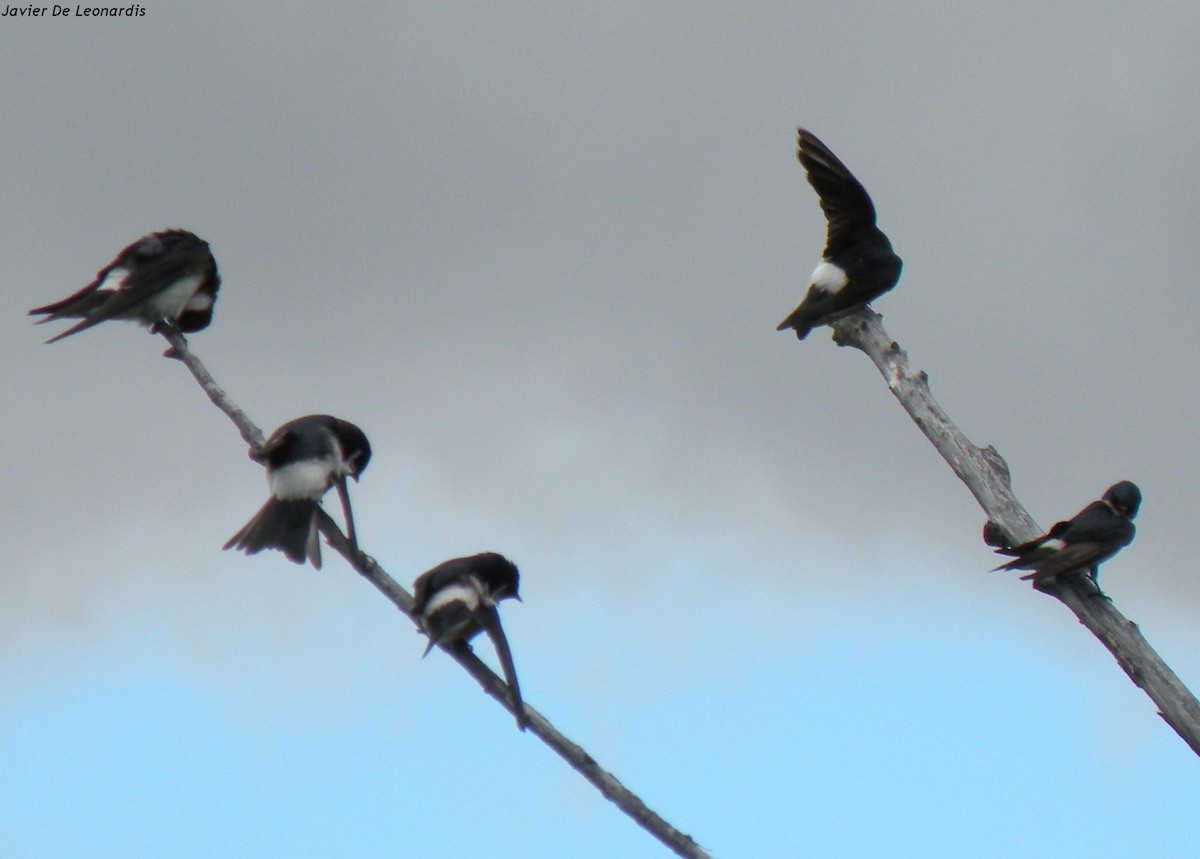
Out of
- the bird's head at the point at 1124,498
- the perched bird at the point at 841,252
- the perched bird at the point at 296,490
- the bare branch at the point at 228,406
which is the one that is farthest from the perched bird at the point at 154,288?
the bird's head at the point at 1124,498

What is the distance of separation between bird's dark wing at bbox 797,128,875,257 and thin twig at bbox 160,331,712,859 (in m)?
4.12

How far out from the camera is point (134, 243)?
8.70 metres

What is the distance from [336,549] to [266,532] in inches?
37.0

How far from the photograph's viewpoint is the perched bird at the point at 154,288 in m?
7.97

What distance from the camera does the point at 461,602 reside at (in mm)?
6004

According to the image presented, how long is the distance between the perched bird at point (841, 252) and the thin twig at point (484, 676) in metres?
3.29

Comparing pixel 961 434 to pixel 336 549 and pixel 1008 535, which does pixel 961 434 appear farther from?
pixel 336 549

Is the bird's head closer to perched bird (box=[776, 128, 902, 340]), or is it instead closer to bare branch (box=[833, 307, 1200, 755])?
bare branch (box=[833, 307, 1200, 755])

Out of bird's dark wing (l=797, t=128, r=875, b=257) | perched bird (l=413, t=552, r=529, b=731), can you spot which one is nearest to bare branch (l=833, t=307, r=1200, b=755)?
bird's dark wing (l=797, t=128, r=875, b=257)

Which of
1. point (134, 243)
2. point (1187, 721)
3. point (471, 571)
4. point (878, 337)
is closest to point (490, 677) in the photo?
point (471, 571)

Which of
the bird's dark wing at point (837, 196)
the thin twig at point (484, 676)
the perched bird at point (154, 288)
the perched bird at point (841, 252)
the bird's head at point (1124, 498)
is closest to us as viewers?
the thin twig at point (484, 676)

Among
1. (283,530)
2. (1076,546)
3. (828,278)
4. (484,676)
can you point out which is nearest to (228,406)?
(283,530)

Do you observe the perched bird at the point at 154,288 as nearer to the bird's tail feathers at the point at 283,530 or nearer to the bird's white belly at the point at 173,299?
the bird's white belly at the point at 173,299

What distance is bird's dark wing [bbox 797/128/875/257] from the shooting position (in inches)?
352
